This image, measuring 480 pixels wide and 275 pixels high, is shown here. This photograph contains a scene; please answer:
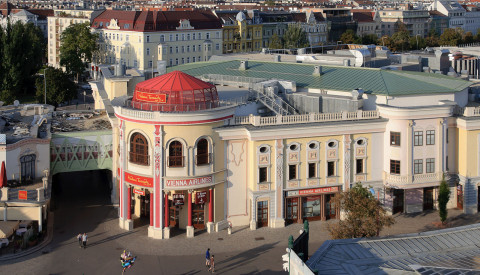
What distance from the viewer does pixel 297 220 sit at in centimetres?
5697

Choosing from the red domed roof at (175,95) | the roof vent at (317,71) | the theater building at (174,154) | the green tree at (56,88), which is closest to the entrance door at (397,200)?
the theater building at (174,154)

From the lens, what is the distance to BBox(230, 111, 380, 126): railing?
55219 millimetres

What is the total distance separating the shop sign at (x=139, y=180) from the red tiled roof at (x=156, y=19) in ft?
272

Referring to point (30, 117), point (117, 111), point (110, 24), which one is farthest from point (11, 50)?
point (117, 111)

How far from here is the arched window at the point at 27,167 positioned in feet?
187

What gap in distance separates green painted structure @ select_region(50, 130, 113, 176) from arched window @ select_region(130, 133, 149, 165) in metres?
7.20

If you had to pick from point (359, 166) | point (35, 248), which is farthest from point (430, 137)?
point (35, 248)

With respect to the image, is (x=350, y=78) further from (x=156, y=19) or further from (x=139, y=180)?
(x=156, y=19)

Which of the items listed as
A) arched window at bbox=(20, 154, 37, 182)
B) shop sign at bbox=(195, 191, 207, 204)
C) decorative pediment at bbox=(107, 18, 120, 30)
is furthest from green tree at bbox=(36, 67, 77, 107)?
shop sign at bbox=(195, 191, 207, 204)

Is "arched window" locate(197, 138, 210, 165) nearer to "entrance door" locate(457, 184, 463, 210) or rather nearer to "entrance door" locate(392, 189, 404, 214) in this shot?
"entrance door" locate(392, 189, 404, 214)

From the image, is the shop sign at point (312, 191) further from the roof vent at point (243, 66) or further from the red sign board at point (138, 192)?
the roof vent at point (243, 66)

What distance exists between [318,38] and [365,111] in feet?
413

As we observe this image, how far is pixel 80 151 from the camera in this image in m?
60.8

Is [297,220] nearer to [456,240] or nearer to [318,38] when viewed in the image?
[456,240]
